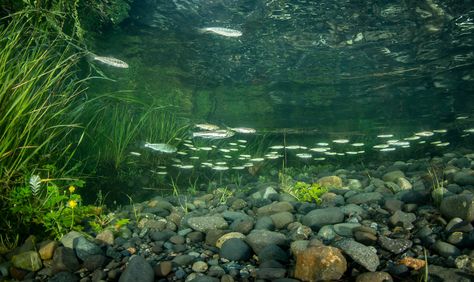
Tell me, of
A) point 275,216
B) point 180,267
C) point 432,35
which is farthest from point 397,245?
point 432,35

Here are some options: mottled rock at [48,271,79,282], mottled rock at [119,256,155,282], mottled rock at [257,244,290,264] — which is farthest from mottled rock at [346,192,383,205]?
mottled rock at [48,271,79,282]

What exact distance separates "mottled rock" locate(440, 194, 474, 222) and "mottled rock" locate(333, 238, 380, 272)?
3.76 feet

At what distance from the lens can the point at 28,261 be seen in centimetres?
346

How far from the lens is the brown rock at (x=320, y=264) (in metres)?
2.83

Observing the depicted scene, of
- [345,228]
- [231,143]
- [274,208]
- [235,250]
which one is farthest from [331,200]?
[231,143]

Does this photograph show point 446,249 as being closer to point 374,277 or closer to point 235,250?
point 374,277

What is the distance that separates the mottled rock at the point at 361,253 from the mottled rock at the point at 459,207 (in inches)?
45.1

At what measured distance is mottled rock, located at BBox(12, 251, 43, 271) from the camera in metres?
3.45

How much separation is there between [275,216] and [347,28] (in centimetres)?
827

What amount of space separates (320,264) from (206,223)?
1.93 metres

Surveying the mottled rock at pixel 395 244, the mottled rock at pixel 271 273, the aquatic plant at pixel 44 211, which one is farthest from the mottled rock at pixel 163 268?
the mottled rock at pixel 395 244

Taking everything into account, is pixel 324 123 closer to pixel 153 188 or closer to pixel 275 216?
pixel 153 188

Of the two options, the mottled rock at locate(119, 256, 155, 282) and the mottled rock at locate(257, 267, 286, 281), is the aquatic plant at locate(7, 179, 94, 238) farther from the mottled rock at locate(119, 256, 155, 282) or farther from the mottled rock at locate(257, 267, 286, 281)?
the mottled rock at locate(257, 267, 286, 281)

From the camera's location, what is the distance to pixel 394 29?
10.4 m
